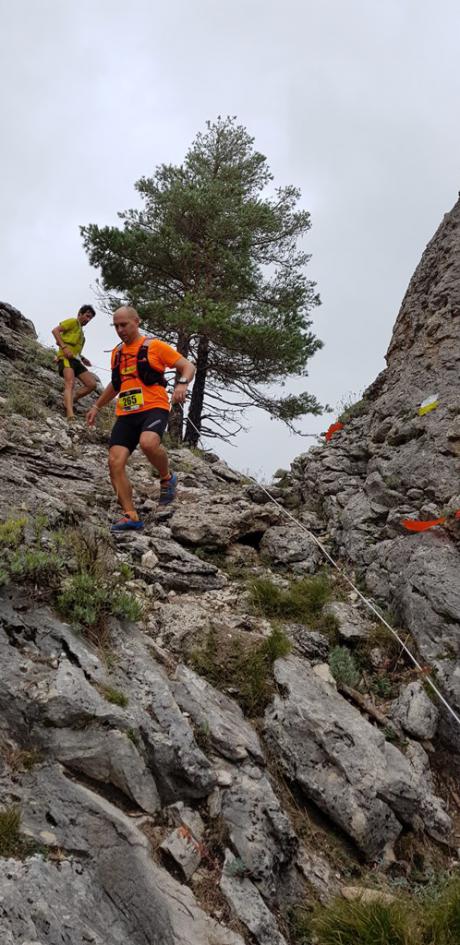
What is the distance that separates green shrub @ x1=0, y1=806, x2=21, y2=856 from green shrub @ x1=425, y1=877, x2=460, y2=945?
1988 millimetres

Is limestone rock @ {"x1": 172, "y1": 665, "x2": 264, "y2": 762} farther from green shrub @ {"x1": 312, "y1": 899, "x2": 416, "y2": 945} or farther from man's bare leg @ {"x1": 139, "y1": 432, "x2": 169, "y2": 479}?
man's bare leg @ {"x1": 139, "y1": 432, "x2": 169, "y2": 479}

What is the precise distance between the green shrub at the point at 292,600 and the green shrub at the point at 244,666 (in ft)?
2.47

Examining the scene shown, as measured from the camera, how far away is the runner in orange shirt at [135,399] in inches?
235

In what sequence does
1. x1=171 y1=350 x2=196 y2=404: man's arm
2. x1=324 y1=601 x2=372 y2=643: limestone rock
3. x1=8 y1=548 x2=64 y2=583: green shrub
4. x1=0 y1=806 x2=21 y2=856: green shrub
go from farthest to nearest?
x1=171 y1=350 x2=196 y2=404: man's arm < x1=324 y1=601 x2=372 y2=643: limestone rock < x1=8 y1=548 x2=64 y2=583: green shrub < x1=0 y1=806 x2=21 y2=856: green shrub

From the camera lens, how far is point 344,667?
15.6 feet

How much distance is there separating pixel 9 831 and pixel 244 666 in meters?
2.11

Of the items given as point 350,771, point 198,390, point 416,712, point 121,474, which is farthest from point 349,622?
point 198,390

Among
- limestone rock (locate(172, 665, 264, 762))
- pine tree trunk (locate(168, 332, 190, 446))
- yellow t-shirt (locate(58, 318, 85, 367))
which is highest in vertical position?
pine tree trunk (locate(168, 332, 190, 446))

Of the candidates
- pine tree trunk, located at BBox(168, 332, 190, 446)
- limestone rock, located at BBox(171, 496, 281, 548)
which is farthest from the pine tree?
limestone rock, located at BBox(171, 496, 281, 548)

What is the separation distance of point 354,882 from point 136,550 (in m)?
3.38

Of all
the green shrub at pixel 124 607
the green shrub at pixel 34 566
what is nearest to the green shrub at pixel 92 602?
the green shrub at pixel 124 607

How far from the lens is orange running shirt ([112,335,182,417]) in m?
6.00

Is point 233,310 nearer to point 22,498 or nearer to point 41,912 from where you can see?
point 22,498

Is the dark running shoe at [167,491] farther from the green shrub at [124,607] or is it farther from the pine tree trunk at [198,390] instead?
the pine tree trunk at [198,390]
